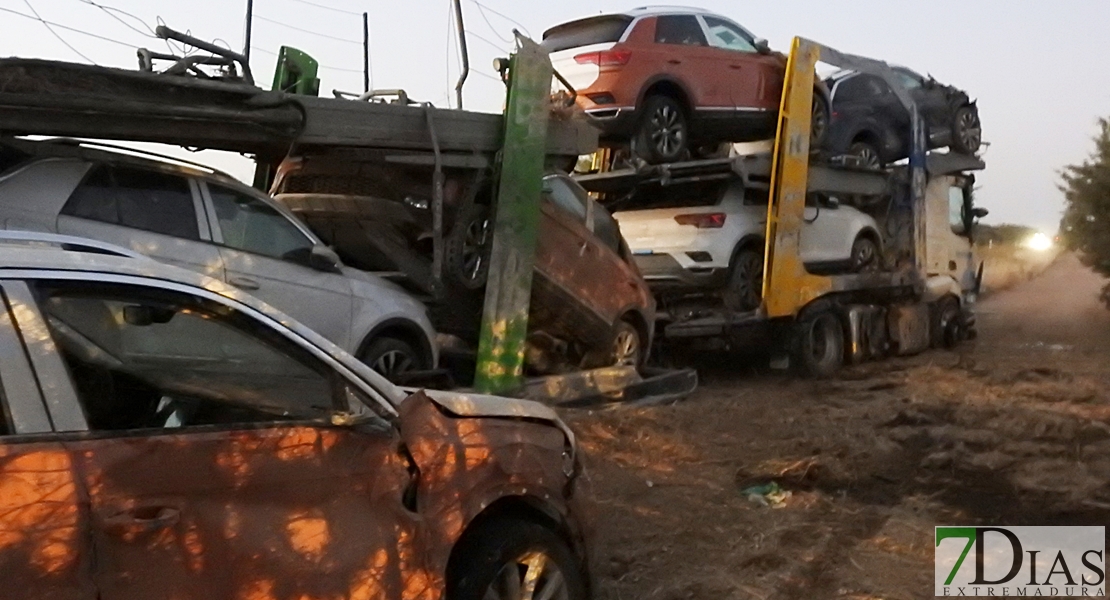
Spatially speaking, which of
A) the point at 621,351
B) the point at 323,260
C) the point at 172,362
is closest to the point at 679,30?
the point at 621,351

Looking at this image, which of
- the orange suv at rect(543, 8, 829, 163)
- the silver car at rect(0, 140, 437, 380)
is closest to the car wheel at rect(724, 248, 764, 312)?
the orange suv at rect(543, 8, 829, 163)

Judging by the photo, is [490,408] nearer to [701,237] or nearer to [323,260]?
[323,260]

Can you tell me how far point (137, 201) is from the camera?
6375mm

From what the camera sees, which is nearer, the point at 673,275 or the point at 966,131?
the point at 673,275

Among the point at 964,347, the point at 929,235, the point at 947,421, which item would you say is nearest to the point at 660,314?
the point at 947,421

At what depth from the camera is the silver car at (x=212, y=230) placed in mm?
6020

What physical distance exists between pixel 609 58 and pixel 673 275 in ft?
7.87

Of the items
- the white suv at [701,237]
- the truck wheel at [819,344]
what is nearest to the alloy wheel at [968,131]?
the truck wheel at [819,344]

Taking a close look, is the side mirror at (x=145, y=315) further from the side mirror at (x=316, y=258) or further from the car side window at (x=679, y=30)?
the car side window at (x=679, y=30)

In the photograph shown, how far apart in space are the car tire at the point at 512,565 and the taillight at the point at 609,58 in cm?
706

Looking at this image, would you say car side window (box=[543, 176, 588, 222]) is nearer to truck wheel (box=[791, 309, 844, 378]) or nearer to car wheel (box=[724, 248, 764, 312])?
car wheel (box=[724, 248, 764, 312])

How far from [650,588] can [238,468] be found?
259 centimetres

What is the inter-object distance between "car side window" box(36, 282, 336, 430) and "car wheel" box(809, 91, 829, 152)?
9.59 meters

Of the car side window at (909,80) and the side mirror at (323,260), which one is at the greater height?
the car side window at (909,80)
